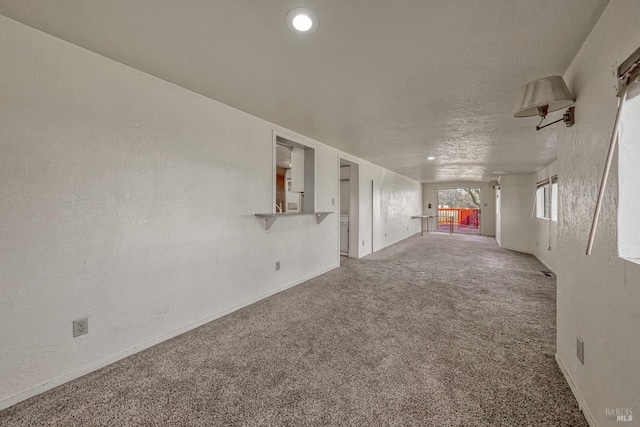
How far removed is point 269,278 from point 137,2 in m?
2.74

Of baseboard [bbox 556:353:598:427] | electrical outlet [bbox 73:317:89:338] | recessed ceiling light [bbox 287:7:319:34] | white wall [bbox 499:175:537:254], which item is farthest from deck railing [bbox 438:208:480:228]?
electrical outlet [bbox 73:317:89:338]

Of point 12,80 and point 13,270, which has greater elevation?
point 12,80

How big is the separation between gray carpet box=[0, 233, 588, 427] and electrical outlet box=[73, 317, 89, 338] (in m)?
0.30

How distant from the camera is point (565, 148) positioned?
68.2 inches

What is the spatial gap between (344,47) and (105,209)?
80.0 inches

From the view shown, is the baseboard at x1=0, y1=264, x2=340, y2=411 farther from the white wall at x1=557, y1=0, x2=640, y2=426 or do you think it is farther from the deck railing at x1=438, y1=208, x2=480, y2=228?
the deck railing at x1=438, y1=208, x2=480, y2=228

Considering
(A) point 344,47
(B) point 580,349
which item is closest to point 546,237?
(B) point 580,349

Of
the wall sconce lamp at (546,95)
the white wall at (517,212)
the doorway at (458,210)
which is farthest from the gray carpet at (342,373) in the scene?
the doorway at (458,210)

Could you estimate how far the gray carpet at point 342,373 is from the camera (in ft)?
4.52

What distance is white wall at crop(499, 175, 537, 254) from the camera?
6.31 m

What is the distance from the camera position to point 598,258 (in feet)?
4.15

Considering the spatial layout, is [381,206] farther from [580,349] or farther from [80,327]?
[80,327]

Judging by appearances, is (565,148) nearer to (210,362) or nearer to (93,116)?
(210,362)

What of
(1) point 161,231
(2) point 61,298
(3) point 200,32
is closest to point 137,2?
(3) point 200,32
